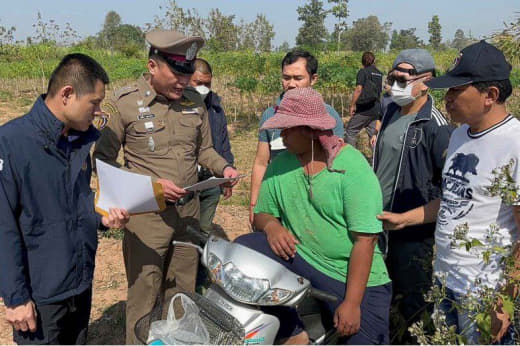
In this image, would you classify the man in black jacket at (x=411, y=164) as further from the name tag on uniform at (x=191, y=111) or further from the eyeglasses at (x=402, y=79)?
the name tag on uniform at (x=191, y=111)

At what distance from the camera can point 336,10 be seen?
21.2 meters

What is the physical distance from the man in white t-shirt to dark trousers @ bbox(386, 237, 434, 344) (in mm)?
590

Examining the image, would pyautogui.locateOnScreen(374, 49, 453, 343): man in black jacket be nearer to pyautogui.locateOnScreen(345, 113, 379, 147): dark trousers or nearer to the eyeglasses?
the eyeglasses

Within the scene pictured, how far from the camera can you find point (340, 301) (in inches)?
67.0

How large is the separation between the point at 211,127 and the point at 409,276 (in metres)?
1.94

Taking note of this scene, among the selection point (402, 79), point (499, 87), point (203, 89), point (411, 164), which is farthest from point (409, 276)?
point (203, 89)

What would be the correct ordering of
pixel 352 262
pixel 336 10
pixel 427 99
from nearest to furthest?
1. pixel 352 262
2. pixel 427 99
3. pixel 336 10

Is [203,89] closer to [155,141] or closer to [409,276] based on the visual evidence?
[155,141]

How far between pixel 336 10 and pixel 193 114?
20169mm

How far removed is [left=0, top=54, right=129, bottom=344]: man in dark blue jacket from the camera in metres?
1.80

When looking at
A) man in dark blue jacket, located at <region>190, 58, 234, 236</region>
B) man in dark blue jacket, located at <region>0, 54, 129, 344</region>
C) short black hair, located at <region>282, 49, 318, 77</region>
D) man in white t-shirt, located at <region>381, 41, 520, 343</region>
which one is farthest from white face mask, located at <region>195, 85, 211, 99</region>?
man in white t-shirt, located at <region>381, 41, 520, 343</region>

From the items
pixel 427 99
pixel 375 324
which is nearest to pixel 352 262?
pixel 375 324

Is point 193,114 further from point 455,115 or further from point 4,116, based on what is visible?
point 4,116

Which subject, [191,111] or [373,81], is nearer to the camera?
[191,111]
